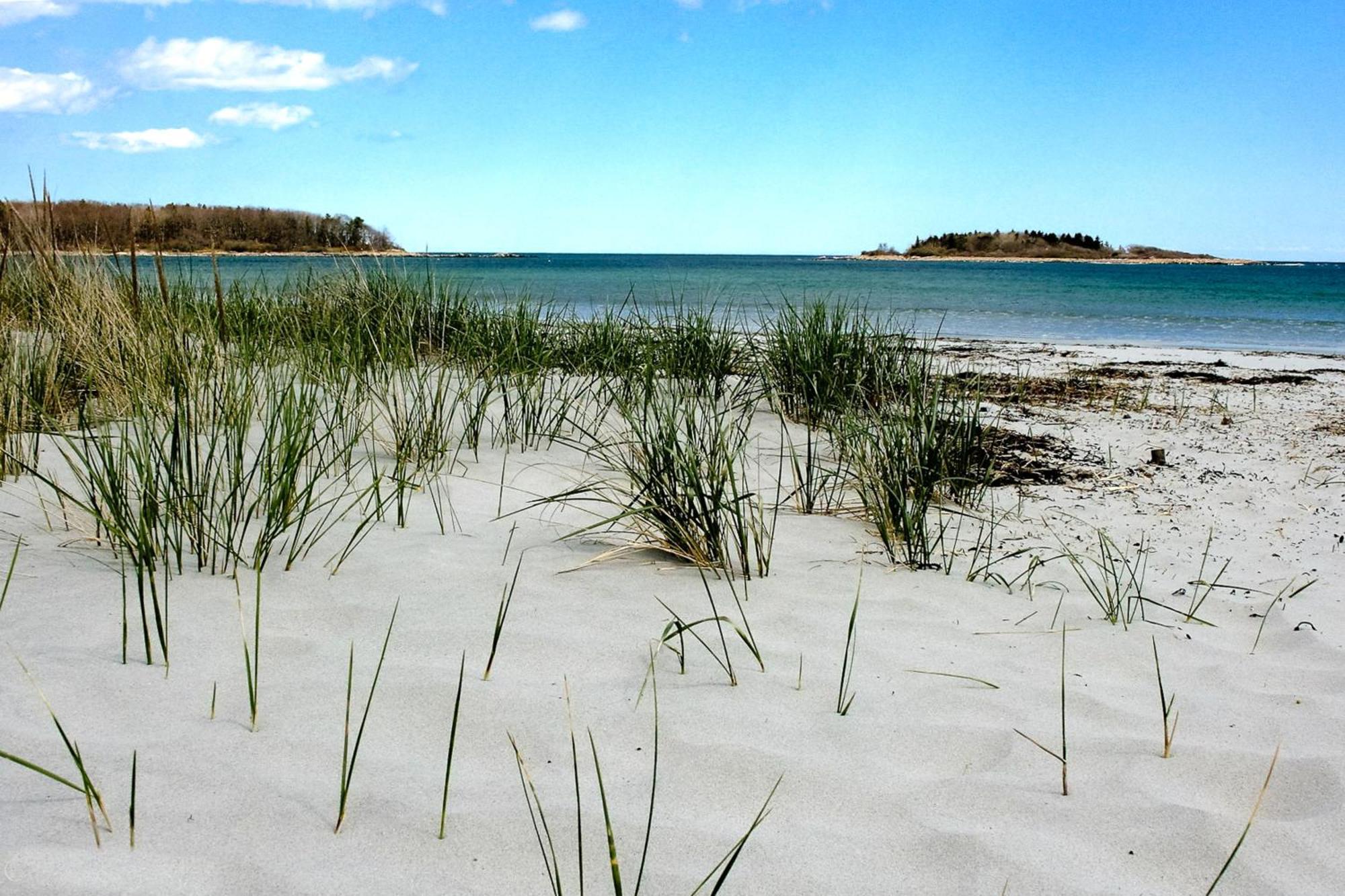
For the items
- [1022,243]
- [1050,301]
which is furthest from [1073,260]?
[1050,301]

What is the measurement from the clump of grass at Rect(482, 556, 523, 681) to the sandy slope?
2cm

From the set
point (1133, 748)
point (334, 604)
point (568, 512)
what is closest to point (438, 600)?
point (334, 604)

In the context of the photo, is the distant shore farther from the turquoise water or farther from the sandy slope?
Answer: the sandy slope

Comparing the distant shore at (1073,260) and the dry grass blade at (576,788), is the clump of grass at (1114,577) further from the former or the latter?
the distant shore at (1073,260)

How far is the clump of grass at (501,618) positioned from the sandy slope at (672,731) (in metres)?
0.02

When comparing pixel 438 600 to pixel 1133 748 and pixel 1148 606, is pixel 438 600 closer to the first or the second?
A: pixel 1133 748

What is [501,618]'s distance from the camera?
147cm

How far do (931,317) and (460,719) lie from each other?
13232 mm

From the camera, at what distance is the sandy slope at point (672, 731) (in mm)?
1115

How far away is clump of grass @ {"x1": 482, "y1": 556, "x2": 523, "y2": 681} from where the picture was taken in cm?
148

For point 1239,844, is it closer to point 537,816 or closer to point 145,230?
point 537,816

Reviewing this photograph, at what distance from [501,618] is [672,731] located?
0.34 m

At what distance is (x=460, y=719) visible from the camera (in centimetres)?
142

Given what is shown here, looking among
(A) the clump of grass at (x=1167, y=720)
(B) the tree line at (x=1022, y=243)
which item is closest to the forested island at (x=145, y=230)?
(A) the clump of grass at (x=1167, y=720)
